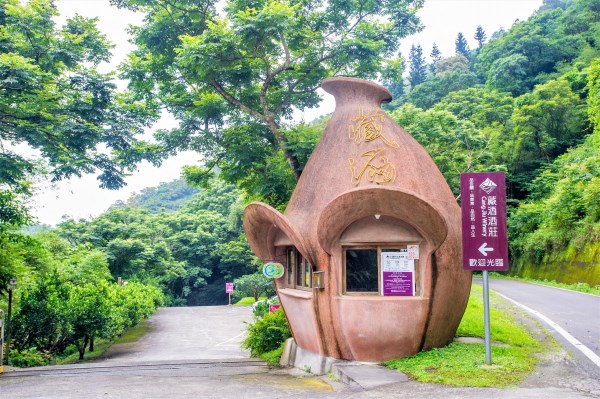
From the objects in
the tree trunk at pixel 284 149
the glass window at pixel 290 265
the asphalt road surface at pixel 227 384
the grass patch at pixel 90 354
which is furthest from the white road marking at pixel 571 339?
the grass patch at pixel 90 354

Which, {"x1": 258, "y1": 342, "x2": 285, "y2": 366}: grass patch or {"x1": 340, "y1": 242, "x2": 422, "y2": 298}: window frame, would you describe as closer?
{"x1": 340, "y1": 242, "x2": 422, "y2": 298}: window frame

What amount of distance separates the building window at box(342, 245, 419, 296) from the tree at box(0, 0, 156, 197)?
795cm

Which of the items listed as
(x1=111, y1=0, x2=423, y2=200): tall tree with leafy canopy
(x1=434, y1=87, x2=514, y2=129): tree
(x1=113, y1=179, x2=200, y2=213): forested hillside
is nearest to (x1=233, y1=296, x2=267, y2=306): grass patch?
(x1=434, y1=87, x2=514, y2=129): tree

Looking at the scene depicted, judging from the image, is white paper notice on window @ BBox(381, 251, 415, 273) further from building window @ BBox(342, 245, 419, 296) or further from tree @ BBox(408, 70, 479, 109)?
tree @ BBox(408, 70, 479, 109)

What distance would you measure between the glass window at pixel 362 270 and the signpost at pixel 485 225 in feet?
5.65

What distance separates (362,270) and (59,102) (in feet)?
29.7

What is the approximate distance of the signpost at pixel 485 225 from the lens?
825 cm

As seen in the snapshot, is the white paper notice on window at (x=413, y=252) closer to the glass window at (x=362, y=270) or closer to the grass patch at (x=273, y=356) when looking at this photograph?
the glass window at (x=362, y=270)

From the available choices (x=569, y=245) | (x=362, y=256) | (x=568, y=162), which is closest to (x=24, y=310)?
(x=362, y=256)

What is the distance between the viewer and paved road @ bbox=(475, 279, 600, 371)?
433 inches

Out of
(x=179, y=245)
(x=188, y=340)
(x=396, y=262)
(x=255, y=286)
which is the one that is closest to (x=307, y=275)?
(x=396, y=262)

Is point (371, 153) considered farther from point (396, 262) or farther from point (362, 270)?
point (362, 270)

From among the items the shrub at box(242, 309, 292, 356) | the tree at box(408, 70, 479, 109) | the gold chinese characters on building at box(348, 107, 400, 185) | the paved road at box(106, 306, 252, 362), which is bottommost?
the paved road at box(106, 306, 252, 362)

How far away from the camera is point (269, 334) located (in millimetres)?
13008
